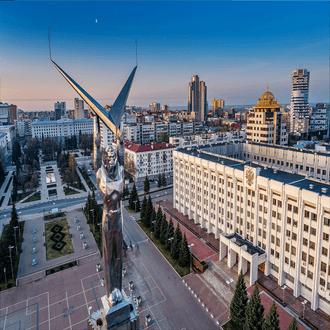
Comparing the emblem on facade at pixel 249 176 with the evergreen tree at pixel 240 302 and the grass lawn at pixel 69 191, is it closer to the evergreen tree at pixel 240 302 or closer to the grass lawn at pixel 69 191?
the evergreen tree at pixel 240 302

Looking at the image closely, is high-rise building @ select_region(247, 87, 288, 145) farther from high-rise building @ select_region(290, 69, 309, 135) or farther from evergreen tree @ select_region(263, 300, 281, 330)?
high-rise building @ select_region(290, 69, 309, 135)

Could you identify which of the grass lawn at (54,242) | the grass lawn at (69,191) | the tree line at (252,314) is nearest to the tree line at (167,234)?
the tree line at (252,314)

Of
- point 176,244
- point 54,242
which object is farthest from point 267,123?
point 54,242

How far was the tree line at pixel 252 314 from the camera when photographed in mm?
23312

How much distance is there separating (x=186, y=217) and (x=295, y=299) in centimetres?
2628

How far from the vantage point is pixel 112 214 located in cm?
1666

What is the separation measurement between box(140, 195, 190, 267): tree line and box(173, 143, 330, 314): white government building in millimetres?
6143

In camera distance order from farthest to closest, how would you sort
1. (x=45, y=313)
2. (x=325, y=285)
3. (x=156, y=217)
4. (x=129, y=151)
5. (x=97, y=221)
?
(x=129, y=151) → (x=97, y=221) → (x=156, y=217) → (x=45, y=313) → (x=325, y=285)

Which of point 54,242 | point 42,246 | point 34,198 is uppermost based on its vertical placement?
point 34,198

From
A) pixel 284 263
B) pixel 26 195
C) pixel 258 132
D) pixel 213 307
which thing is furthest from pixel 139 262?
pixel 258 132

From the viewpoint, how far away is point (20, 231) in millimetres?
50094

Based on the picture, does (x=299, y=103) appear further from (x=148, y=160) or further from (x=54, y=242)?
(x=54, y=242)

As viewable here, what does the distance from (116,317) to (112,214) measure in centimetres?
757

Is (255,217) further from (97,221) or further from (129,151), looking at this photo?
(129,151)
